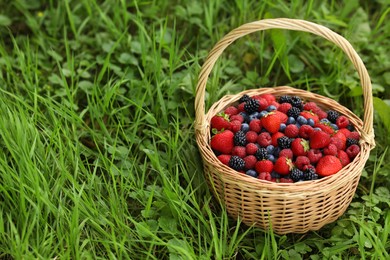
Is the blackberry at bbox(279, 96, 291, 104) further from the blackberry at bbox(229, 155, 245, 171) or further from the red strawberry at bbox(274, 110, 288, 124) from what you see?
the blackberry at bbox(229, 155, 245, 171)

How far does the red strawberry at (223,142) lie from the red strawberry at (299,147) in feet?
0.88

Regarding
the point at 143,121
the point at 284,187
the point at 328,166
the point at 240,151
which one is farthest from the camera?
the point at 143,121

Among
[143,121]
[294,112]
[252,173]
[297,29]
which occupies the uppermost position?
[297,29]

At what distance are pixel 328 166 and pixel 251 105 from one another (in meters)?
0.49

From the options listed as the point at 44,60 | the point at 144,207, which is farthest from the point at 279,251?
the point at 44,60

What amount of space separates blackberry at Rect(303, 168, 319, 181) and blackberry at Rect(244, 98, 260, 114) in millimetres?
436

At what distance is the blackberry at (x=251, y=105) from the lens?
2.82 m

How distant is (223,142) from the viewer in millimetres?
2668

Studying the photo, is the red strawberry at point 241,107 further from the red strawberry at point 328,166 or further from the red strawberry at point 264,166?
the red strawberry at point 328,166

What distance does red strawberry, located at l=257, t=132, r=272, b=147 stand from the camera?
2668 millimetres

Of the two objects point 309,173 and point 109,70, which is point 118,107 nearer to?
point 109,70

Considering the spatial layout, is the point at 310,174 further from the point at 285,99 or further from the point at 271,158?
the point at 285,99

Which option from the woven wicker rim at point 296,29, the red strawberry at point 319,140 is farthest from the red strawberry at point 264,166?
the red strawberry at point 319,140

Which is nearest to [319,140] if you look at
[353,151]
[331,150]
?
[331,150]
